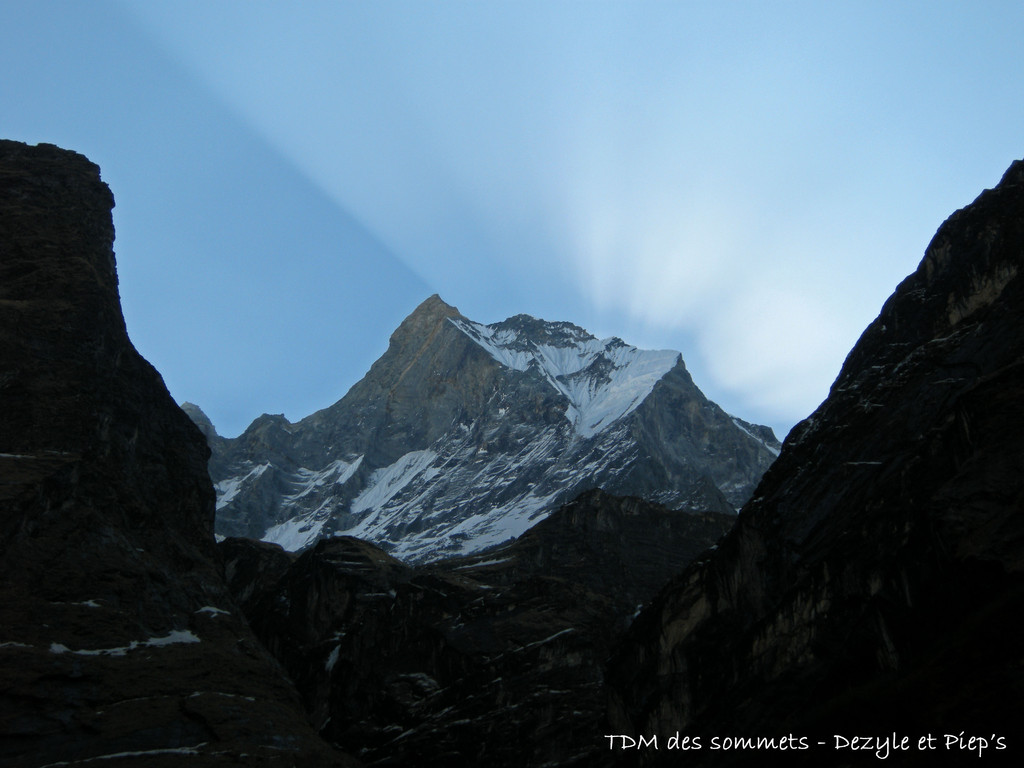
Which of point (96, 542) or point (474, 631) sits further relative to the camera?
point (474, 631)

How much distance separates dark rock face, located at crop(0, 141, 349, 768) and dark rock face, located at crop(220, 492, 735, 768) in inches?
424

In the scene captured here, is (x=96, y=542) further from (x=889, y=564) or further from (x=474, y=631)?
(x=889, y=564)

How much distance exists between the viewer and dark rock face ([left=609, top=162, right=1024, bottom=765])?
32844 millimetres

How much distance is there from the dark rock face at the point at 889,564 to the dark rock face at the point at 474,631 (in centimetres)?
1869

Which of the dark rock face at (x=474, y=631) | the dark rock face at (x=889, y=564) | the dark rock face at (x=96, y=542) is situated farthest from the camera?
the dark rock face at (x=474, y=631)

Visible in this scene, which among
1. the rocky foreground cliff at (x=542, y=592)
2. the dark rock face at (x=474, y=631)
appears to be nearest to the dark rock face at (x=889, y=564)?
the rocky foreground cliff at (x=542, y=592)

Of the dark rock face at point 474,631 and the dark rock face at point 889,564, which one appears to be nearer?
the dark rock face at point 889,564

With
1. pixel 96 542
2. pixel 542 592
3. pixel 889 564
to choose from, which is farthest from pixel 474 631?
pixel 889 564

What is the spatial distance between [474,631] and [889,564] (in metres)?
58.6

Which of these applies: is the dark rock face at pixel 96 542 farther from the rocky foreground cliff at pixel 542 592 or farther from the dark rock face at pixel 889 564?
the dark rock face at pixel 889 564

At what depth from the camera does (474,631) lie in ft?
323

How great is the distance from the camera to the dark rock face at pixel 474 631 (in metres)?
84.5

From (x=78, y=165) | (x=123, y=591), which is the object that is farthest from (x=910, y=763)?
(x=78, y=165)

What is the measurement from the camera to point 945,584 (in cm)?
4066
